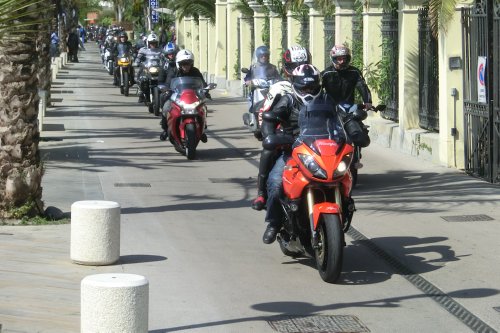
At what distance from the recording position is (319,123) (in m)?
9.73

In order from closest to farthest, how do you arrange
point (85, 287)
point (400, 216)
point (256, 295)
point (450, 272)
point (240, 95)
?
point (85, 287) → point (256, 295) → point (450, 272) → point (400, 216) → point (240, 95)

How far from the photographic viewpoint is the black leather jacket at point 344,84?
15359mm

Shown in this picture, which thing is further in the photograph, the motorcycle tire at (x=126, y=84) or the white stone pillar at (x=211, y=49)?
the white stone pillar at (x=211, y=49)

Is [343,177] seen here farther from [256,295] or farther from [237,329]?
[237,329]

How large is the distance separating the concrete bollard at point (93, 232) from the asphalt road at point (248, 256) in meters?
0.13

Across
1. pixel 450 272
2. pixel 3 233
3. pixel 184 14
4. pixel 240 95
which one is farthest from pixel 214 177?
pixel 184 14

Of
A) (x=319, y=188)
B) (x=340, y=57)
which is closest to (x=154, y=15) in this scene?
(x=340, y=57)

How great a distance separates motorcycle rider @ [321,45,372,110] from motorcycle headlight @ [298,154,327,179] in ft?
19.8

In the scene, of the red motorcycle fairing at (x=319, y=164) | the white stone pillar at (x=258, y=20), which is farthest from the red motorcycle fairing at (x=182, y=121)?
the white stone pillar at (x=258, y=20)

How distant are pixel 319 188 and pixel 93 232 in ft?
6.49

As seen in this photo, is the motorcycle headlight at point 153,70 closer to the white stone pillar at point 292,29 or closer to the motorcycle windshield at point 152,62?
the motorcycle windshield at point 152,62

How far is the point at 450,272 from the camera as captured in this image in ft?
32.4

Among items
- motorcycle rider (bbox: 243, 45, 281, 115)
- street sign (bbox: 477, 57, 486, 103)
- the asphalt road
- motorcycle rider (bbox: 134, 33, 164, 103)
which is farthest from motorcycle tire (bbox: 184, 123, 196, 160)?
motorcycle rider (bbox: 134, 33, 164, 103)

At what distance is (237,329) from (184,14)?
133ft
